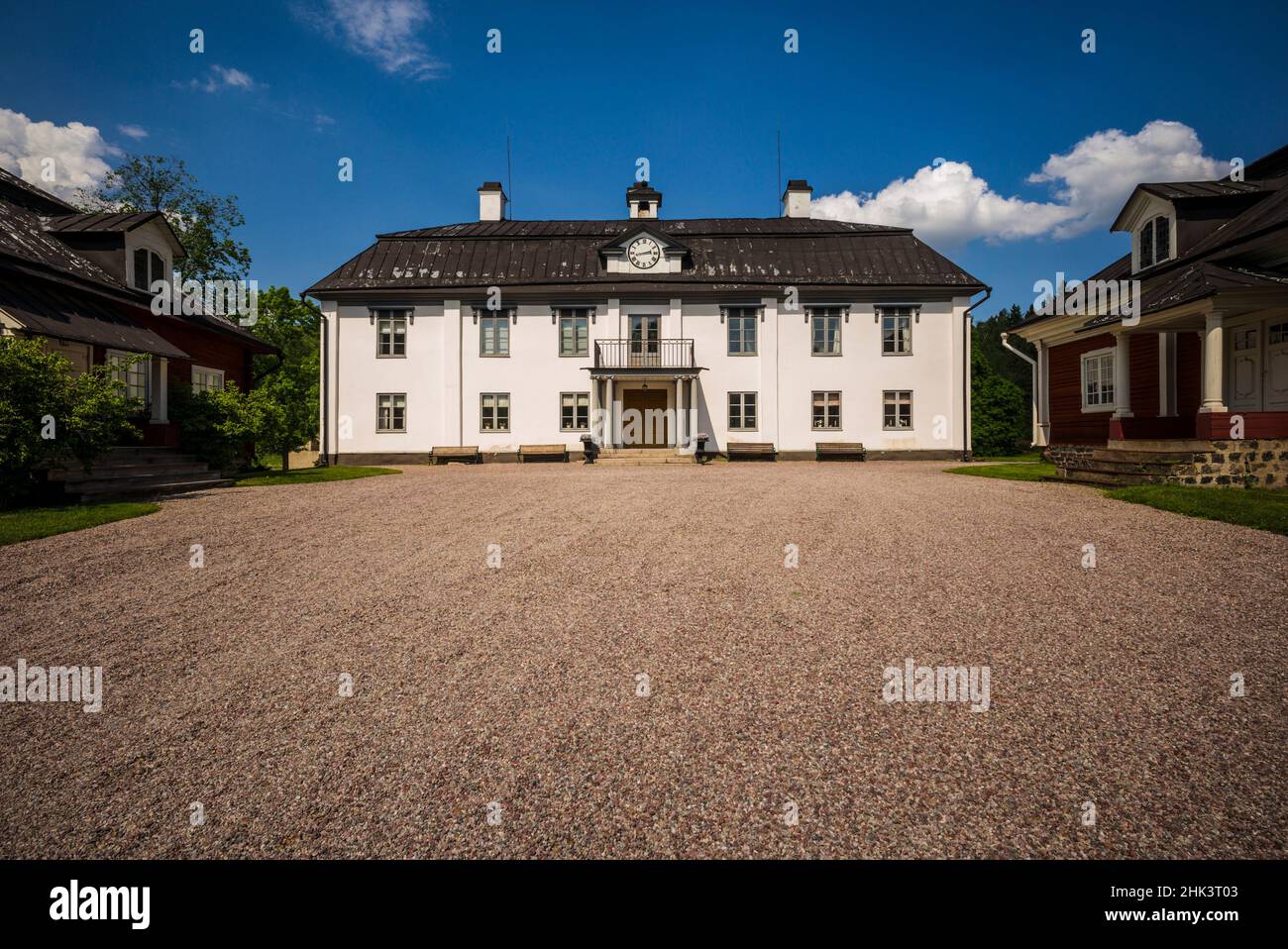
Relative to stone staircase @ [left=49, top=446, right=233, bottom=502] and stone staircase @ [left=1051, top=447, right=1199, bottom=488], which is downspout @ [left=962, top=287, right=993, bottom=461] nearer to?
stone staircase @ [left=1051, top=447, right=1199, bottom=488]

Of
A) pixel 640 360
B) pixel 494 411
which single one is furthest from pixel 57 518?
pixel 640 360

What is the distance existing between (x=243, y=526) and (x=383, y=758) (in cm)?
687

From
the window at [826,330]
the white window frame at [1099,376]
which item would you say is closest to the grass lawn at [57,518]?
the window at [826,330]

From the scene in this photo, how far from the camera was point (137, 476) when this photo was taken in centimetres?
1130

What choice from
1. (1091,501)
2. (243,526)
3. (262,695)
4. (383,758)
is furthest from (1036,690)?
(243,526)

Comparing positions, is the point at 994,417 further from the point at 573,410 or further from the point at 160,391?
the point at 160,391

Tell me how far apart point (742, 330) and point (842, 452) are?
6039 mm

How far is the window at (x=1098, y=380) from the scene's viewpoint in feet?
53.2

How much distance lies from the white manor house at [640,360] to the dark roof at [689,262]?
20 cm

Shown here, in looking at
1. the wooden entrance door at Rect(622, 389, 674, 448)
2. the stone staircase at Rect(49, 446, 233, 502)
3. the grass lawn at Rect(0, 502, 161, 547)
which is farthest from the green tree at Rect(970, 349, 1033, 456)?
the grass lawn at Rect(0, 502, 161, 547)

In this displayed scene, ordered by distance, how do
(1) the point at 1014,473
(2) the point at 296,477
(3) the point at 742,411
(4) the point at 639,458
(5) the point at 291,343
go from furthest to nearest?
(5) the point at 291,343, (3) the point at 742,411, (4) the point at 639,458, (2) the point at 296,477, (1) the point at 1014,473

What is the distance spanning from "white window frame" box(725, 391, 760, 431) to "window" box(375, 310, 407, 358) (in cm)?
1272

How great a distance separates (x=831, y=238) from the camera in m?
24.7
